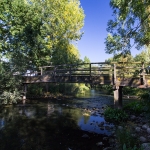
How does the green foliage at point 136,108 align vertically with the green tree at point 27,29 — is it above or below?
below

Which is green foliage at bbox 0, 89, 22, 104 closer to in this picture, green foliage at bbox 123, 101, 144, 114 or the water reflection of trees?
the water reflection of trees

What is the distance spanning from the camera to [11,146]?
25.4 ft

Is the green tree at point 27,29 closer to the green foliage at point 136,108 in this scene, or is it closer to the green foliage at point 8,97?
the green foliage at point 8,97

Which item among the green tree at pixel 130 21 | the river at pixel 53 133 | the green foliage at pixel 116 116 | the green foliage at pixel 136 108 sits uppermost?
the green tree at pixel 130 21

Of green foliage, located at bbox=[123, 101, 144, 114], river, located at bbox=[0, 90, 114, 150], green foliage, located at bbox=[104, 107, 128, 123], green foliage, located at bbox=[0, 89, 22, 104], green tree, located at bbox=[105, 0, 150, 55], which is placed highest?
green tree, located at bbox=[105, 0, 150, 55]

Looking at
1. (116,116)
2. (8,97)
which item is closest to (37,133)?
(116,116)

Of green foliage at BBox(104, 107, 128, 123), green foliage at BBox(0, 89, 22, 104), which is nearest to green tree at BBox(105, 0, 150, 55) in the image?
green foliage at BBox(104, 107, 128, 123)

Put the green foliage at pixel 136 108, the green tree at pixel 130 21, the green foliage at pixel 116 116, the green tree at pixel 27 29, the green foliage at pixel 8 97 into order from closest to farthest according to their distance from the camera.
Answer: the green tree at pixel 130 21, the green foliage at pixel 116 116, the green foliage at pixel 136 108, the green foliage at pixel 8 97, the green tree at pixel 27 29

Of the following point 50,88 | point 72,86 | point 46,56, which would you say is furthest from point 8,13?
point 72,86

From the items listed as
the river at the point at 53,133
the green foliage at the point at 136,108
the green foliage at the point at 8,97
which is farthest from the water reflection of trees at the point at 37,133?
the green foliage at the point at 136,108

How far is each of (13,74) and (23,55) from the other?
4378mm

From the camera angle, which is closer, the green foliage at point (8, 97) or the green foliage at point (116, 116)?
the green foliage at point (116, 116)

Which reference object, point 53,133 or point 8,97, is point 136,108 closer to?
point 53,133

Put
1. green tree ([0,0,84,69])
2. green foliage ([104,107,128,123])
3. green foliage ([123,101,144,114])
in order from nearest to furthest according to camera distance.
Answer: green foliage ([104,107,128,123]), green foliage ([123,101,144,114]), green tree ([0,0,84,69])
